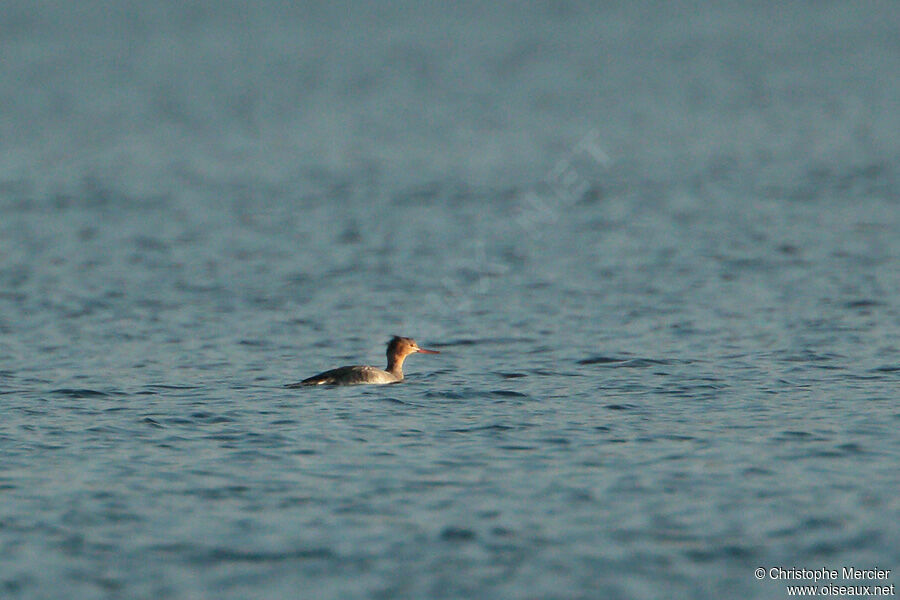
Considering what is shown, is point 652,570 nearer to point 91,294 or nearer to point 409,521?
point 409,521

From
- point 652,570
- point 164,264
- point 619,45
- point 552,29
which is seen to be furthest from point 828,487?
point 552,29

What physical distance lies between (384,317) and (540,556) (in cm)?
1309

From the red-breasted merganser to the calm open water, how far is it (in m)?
0.20

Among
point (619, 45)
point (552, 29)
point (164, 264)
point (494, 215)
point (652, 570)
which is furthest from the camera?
point (552, 29)

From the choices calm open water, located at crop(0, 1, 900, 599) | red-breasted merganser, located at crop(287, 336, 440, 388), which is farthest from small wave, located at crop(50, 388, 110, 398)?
red-breasted merganser, located at crop(287, 336, 440, 388)

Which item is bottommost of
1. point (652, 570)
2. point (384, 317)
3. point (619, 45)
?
point (652, 570)

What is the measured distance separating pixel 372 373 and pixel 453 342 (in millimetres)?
3733

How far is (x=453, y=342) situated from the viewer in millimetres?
23625

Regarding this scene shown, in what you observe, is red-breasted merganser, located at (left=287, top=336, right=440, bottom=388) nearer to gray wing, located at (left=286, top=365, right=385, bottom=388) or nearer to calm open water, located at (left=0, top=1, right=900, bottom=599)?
gray wing, located at (left=286, top=365, right=385, bottom=388)

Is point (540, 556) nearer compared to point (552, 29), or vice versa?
point (540, 556)

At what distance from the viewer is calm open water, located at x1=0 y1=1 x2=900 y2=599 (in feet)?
43.0

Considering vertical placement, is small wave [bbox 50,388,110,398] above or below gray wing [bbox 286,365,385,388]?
above

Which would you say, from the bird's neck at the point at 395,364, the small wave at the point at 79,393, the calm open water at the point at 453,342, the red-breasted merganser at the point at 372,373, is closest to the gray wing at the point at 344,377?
the red-breasted merganser at the point at 372,373

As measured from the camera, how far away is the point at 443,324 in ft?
82.5
